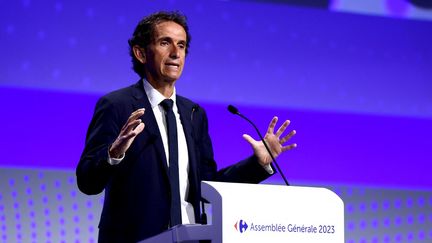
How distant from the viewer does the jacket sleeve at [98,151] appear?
253cm

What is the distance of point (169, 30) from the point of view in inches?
118

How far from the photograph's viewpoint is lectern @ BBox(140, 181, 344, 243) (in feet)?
6.89

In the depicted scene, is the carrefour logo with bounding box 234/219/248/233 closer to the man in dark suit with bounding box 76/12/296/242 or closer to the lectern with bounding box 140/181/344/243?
the lectern with bounding box 140/181/344/243

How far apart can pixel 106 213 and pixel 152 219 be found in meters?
0.18

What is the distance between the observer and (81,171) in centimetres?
262

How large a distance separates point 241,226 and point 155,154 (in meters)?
0.72

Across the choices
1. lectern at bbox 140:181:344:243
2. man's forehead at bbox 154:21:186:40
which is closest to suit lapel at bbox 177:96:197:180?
man's forehead at bbox 154:21:186:40

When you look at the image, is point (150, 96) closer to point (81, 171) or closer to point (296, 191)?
point (81, 171)

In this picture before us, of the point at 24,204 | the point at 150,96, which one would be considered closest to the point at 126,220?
the point at 150,96

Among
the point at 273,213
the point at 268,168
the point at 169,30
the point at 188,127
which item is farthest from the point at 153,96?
the point at 273,213

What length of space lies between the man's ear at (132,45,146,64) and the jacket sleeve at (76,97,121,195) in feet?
1.01

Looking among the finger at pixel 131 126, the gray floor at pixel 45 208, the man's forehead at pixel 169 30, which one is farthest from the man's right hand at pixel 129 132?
the gray floor at pixel 45 208

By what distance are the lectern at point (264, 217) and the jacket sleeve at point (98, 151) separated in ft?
1.15

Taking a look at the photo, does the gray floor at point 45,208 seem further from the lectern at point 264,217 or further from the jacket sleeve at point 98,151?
the lectern at point 264,217
